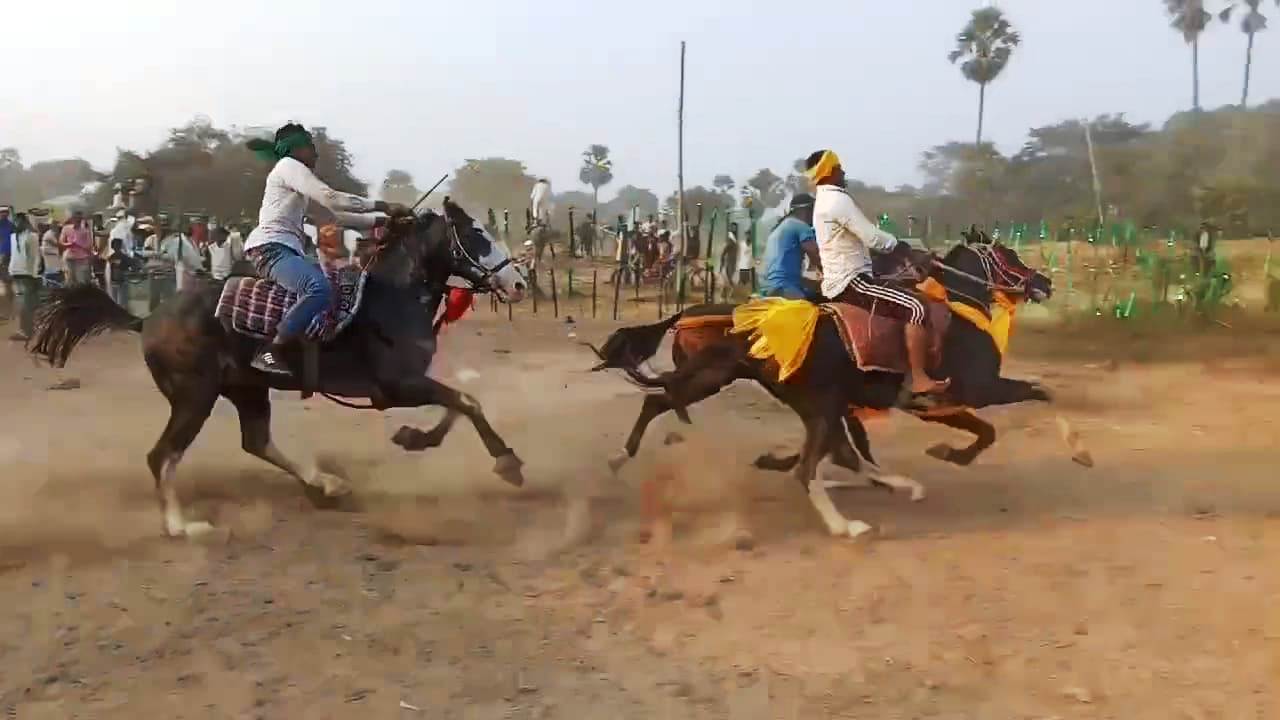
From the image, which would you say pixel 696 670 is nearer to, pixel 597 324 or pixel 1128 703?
pixel 1128 703

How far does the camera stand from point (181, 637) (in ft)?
16.7

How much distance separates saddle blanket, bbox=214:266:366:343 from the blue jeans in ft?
0.13

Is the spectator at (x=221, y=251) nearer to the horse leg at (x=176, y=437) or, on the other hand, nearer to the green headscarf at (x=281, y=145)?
the green headscarf at (x=281, y=145)

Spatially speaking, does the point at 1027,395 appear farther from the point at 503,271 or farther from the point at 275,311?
the point at 275,311

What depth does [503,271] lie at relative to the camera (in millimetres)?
7445

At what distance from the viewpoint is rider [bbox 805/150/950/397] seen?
7.07 metres

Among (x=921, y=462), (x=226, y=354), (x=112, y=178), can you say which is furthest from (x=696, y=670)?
(x=112, y=178)

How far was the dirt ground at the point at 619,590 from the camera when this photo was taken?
4.59 meters

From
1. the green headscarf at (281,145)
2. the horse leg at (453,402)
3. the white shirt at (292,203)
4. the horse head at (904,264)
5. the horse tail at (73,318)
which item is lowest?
the horse leg at (453,402)

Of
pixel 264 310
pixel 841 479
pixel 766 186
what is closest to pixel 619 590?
pixel 264 310

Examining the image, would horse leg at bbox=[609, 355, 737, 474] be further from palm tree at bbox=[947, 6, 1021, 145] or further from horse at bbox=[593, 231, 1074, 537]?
palm tree at bbox=[947, 6, 1021, 145]

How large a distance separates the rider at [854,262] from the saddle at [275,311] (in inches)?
116

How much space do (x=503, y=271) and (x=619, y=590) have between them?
2.52 meters

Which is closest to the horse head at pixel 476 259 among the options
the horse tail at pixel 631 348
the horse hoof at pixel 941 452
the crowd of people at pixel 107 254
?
the horse tail at pixel 631 348
